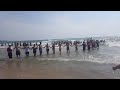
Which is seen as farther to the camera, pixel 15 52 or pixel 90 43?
pixel 90 43

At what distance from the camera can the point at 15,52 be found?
29.1 ft
